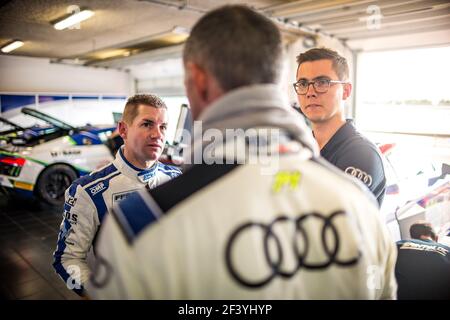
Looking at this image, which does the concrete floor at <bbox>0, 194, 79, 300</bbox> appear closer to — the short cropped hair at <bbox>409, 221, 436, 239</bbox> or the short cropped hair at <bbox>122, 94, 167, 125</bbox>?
the short cropped hair at <bbox>122, 94, 167, 125</bbox>

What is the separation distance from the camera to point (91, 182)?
72.0 inches

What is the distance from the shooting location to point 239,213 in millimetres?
700

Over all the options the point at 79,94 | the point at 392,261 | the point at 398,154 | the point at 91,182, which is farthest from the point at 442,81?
the point at 79,94

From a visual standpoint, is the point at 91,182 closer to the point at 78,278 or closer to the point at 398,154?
the point at 78,278

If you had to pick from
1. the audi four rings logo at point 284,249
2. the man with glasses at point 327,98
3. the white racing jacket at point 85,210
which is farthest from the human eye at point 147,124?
the audi four rings logo at point 284,249

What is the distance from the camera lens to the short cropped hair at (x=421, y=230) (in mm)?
2830

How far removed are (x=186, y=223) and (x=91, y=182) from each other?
1344 millimetres

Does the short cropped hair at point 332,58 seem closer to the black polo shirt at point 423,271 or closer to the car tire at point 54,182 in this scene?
the black polo shirt at point 423,271

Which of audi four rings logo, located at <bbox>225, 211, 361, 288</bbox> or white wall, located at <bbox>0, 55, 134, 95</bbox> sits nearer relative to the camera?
audi four rings logo, located at <bbox>225, 211, 361, 288</bbox>

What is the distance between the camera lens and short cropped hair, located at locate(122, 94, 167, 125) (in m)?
2.05

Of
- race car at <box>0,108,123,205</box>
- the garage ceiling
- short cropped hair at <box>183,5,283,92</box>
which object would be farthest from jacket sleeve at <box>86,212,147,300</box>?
race car at <box>0,108,123,205</box>

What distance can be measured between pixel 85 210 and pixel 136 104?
0.75 meters

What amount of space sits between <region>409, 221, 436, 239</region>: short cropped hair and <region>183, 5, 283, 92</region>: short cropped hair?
2778 mm

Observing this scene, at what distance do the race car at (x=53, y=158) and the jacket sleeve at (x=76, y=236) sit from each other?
16.4 feet
